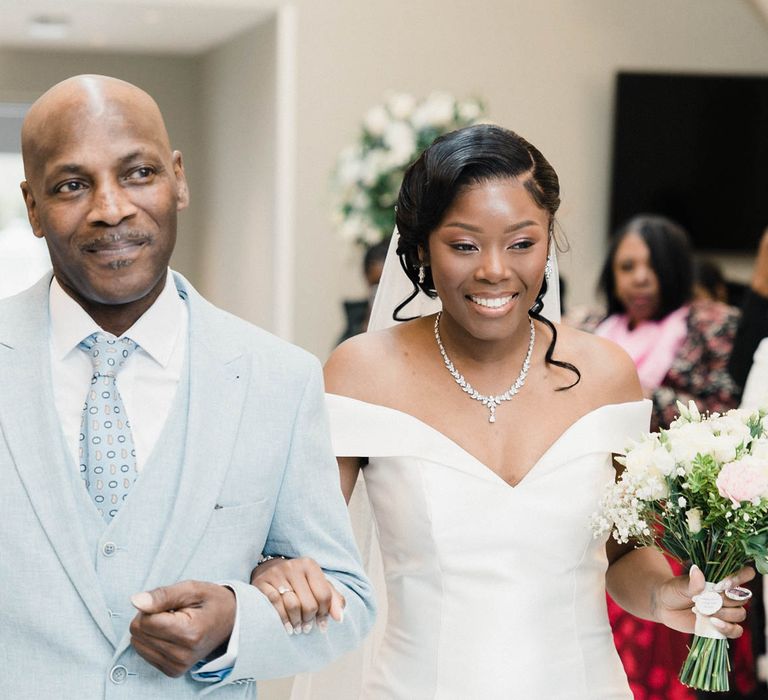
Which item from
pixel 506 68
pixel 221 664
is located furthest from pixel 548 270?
pixel 506 68

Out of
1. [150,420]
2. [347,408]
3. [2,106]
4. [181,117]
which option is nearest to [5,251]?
[2,106]

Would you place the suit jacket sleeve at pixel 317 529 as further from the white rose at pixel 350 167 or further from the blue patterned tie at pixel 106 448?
the white rose at pixel 350 167

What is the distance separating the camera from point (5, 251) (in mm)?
9875

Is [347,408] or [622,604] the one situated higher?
[347,408]

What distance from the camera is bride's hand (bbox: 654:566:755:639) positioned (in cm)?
250

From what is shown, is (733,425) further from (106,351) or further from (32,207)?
(32,207)

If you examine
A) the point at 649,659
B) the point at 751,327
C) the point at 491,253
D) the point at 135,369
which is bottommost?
the point at 649,659

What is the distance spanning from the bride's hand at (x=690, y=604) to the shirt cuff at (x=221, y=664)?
1.05 metres

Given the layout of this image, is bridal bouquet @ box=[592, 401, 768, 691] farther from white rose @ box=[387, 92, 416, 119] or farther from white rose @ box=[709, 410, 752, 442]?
white rose @ box=[387, 92, 416, 119]

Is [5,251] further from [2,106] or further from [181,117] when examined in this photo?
[181,117]

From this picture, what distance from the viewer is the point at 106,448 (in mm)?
1837

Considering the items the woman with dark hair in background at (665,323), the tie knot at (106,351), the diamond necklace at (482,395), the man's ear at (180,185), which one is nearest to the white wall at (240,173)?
the woman with dark hair in background at (665,323)

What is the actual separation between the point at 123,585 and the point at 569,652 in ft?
3.95

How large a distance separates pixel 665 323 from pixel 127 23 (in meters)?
5.37
